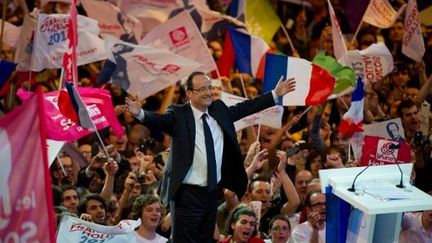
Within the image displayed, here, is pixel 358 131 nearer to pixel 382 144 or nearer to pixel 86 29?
pixel 382 144

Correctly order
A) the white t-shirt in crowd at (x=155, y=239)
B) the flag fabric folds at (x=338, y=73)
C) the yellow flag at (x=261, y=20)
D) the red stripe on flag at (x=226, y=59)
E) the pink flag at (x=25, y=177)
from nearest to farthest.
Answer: the pink flag at (x=25, y=177) → the white t-shirt in crowd at (x=155, y=239) → the flag fabric folds at (x=338, y=73) → the red stripe on flag at (x=226, y=59) → the yellow flag at (x=261, y=20)

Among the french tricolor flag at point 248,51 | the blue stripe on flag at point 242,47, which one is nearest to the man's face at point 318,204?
the french tricolor flag at point 248,51

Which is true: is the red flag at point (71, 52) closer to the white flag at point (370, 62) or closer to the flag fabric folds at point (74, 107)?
the flag fabric folds at point (74, 107)

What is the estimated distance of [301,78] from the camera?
957cm

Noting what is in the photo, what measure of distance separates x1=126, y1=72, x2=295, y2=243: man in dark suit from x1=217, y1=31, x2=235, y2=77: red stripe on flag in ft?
15.4

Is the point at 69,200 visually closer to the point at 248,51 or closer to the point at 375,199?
the point at 375,199

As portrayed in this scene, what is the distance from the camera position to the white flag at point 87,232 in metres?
7.05

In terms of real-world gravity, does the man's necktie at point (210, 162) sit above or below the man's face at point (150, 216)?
above

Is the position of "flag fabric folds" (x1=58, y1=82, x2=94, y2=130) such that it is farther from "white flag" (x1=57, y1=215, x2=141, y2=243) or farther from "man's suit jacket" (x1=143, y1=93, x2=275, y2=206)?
"white flag" (x1=57, y1=215, x2=141, y2=243)

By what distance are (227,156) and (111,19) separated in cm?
426

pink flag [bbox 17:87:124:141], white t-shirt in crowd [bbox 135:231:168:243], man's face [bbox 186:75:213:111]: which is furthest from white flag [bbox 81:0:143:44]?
man's face [bbox 186:75:213:111]

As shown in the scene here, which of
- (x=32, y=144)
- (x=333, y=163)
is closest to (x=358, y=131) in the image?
(x=333, y=163)

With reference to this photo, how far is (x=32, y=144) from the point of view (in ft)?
18.5

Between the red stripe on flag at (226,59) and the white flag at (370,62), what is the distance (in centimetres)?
180
